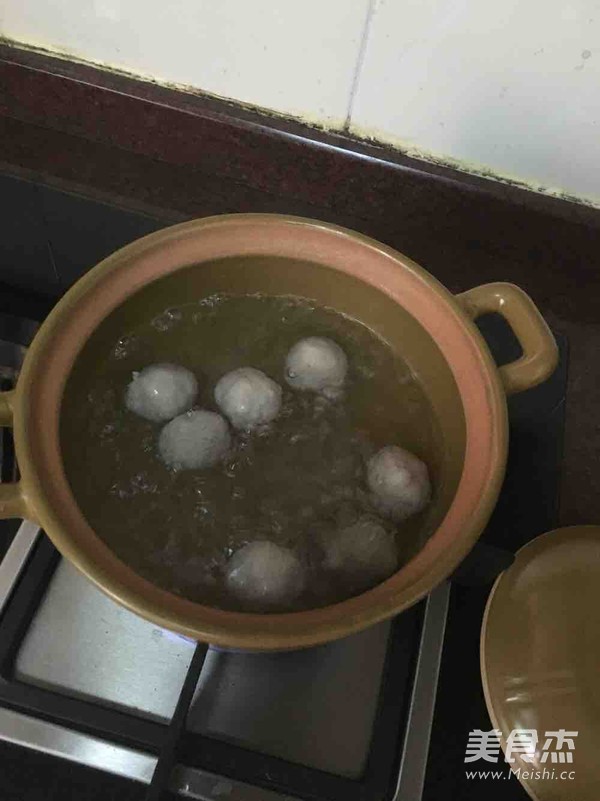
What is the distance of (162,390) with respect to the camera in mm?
486

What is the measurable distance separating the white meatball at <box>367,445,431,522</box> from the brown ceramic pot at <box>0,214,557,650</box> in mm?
13

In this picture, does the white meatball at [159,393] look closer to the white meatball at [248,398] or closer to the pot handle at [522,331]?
the white meatball at [248,398]

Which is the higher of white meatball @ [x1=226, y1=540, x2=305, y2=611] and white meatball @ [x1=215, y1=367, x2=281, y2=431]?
white meatball @ [x1=215, y1=367, x2=281, y2=431]

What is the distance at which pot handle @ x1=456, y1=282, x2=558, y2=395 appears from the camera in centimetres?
45

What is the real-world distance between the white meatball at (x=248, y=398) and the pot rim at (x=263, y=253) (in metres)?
0.08

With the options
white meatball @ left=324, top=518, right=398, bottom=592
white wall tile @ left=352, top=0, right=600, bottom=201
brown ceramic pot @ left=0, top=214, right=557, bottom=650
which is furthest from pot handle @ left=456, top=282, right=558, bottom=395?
white wall tile @ left=352, top=0, right=600, bottom=201

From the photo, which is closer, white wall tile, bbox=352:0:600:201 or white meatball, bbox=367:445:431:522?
white meatball, bbox=367:445:431:522

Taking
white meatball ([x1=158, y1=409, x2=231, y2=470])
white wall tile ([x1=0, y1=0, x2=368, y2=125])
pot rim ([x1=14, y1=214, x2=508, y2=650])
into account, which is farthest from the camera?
white wall tile ([x1=0, y1=0, x2=368, y2=125])

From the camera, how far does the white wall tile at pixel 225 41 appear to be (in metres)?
0.63

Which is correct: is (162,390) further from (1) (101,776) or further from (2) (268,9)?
(2) (268,9)

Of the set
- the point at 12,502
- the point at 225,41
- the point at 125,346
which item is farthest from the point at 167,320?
the point at 225,41

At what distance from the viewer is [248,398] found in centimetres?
49

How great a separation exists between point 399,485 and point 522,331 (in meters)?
0.12

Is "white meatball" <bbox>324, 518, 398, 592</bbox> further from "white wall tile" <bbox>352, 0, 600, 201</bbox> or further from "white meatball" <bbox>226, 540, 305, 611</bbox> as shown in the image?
"white wall tile" <bbox>352, 0, 600, 201</bbox>
